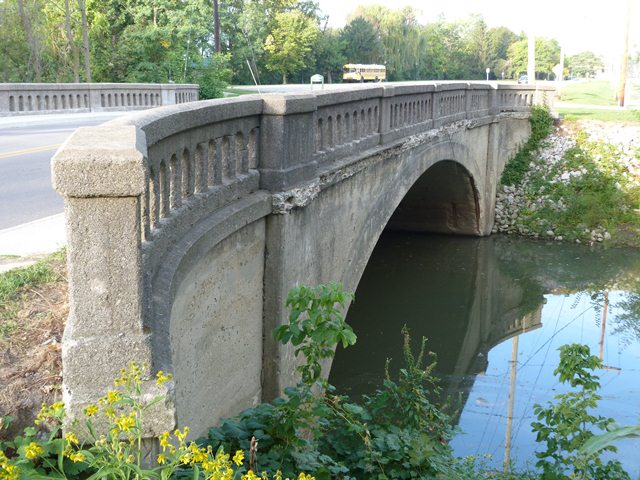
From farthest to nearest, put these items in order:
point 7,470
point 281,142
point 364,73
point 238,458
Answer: point 364,73 → point 281,142 → point 238,458 → point 7,470

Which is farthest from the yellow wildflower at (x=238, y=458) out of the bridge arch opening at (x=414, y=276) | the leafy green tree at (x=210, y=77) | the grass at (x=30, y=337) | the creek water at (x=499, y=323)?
the leafy green tree at (x=210, y=77)

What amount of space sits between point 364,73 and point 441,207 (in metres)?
37.7

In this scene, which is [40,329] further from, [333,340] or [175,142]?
[333,340]

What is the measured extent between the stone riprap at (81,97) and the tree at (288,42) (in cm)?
3178

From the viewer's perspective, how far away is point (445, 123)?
558 inches

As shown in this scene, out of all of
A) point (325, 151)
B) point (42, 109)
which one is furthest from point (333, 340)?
point (42, 109)

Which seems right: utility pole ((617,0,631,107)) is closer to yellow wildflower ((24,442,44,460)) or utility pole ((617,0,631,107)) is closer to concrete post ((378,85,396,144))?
concrete post ((378,85,396,144))

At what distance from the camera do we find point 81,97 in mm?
18453

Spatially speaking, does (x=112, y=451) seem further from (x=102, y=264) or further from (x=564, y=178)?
(x=564, y=178)

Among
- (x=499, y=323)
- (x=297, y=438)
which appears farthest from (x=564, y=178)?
(x=297, y=438)

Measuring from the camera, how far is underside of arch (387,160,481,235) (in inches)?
742

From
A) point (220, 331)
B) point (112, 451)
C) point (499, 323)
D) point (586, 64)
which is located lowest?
point (499, 323)

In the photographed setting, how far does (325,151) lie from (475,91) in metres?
10.6

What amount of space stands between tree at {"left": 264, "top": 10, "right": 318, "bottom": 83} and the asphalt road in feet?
120
